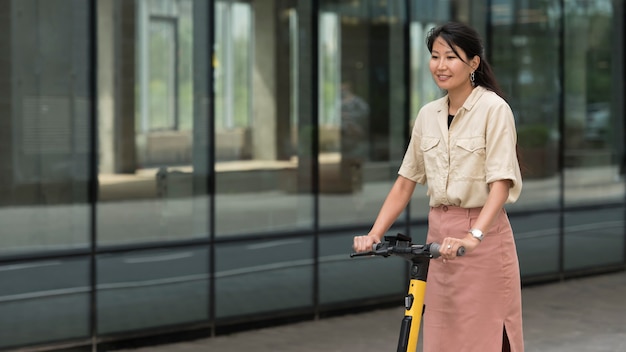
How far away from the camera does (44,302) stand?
7.75 m

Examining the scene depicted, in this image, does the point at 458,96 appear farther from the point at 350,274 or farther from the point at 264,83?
the point at 350,274

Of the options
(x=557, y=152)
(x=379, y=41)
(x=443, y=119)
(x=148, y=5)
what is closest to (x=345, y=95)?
(x=379, y=41)

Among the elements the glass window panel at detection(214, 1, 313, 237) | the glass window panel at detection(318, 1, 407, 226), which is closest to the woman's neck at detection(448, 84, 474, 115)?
the glass window panel at detection(214, 1, 313, 237)

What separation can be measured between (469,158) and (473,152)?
27 millimetres

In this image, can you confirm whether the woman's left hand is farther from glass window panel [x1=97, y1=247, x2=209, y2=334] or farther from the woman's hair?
glass window panel [x1=97, y1=247, x2=209, y2=334]

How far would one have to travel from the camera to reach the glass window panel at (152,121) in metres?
8.05

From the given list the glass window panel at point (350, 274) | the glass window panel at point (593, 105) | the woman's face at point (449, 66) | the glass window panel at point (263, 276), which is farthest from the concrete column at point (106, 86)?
the glass window panel at point (593, 105)

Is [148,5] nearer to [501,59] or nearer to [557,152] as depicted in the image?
[501,59]

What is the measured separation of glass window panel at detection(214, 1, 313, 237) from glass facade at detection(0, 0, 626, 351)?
14mm

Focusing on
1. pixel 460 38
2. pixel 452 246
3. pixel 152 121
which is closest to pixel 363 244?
pixel 452 246

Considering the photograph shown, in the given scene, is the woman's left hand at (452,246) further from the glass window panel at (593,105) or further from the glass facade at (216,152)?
the glass window panel at (593,105)

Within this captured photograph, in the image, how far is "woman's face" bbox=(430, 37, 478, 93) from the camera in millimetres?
4129

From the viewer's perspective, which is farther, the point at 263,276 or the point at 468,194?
the point at 263,276

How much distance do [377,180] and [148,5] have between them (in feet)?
8.80
